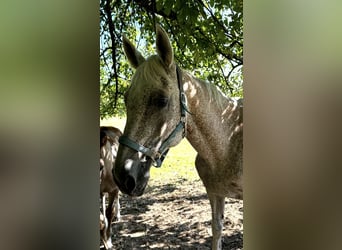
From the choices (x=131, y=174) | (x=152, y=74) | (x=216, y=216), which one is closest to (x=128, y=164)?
(x=131, y=174)

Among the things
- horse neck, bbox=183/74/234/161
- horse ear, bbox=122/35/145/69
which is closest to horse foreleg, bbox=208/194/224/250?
horse neck, bbox=183/74/234/161

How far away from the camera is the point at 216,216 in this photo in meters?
0.96

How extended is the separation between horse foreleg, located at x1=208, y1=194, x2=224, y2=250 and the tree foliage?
366mm

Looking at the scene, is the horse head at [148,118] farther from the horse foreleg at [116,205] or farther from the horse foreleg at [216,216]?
the horse foreleg at [216,216]

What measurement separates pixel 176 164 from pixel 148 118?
19 cm

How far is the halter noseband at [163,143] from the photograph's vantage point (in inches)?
31.2

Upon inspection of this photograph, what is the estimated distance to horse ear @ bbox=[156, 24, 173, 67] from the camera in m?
0.77
